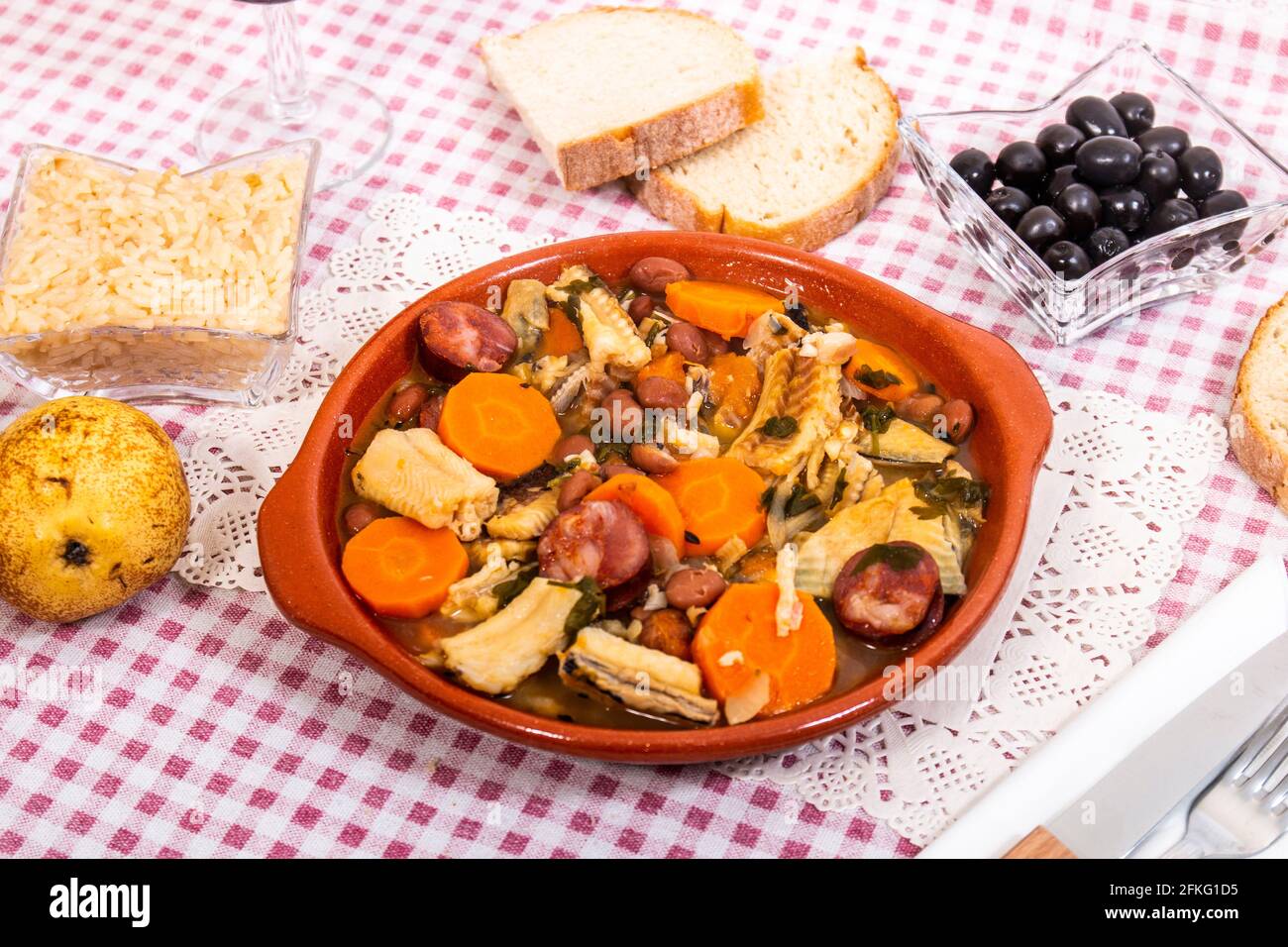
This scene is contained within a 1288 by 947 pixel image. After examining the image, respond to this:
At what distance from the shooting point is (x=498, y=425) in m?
3.19

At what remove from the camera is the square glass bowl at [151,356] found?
3502 mm

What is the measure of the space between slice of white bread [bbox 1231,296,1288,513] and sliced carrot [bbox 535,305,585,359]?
1751 millimetres

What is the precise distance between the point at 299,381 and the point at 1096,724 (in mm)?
2272

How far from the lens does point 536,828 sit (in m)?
2.91

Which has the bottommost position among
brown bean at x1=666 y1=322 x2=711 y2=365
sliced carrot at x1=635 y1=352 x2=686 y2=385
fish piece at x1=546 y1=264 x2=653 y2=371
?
sliced carrot at x1=635 y1=352 x2=686 y2=385

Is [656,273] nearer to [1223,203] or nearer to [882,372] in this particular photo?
[882,372]

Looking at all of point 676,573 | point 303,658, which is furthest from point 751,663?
point 303,658

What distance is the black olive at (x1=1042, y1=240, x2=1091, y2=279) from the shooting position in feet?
12.4

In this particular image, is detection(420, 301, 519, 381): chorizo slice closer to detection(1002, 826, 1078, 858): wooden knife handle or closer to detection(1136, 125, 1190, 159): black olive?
detection(1002, 826, 1078, 858): wooden knife handle

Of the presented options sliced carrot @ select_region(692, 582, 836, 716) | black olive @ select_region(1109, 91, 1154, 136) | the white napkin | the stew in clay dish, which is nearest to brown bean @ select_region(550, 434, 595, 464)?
the stew in clay dish

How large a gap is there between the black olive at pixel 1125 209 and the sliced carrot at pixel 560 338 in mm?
1594

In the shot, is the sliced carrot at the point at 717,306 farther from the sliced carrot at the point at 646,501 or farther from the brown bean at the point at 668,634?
the brown bean at the point at 668,634

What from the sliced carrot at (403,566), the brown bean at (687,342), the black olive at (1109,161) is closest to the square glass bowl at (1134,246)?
the black olive at (1109,161)

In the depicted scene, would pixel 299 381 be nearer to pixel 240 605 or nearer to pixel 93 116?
pixel 240 605
